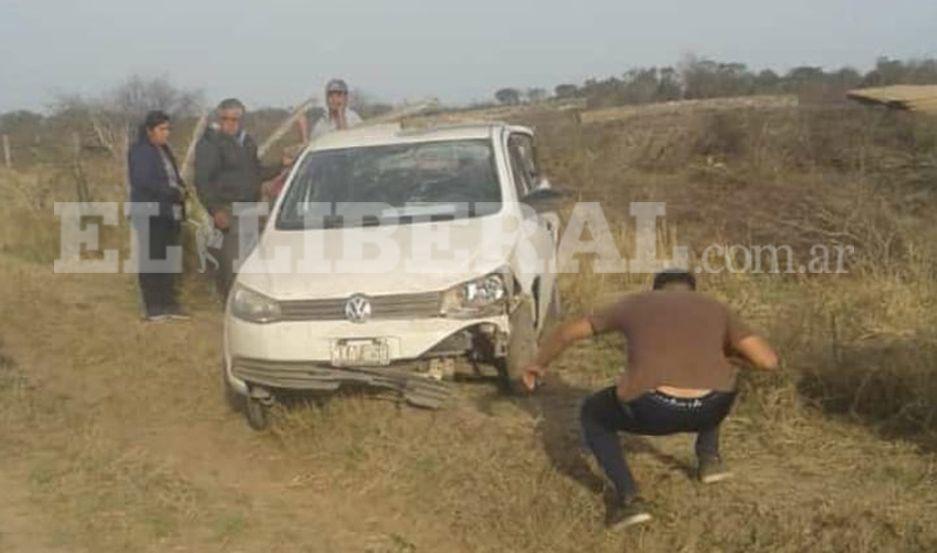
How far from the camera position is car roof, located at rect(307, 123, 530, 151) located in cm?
759

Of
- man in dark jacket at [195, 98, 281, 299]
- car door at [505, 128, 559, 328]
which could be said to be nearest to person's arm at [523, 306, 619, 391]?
car door at [505, 128, 559, 328]

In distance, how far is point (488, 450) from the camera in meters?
5.79

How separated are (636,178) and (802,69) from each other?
28.8m

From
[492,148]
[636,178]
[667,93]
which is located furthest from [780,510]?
[667,93]

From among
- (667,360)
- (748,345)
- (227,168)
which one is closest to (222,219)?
(227,168)

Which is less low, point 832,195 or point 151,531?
point 832,195

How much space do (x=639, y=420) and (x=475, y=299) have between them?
163 centimetres

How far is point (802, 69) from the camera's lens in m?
44.5

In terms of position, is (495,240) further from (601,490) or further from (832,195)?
(832,195)

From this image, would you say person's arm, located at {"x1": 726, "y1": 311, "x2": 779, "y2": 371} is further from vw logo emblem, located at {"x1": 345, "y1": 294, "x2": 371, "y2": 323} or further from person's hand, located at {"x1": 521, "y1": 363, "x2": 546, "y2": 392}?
vw logo emblem, located at {"x1": 345, "y1": 294, "x2": 371, "y2": 323}

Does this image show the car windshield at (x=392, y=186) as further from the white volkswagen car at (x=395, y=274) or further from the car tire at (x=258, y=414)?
the car tire at (x=258, y=414)

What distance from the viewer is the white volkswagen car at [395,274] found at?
19.9ft

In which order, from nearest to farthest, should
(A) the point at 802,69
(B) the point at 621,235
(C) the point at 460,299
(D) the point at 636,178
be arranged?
(C) the point at 460,299
(B) the point at 621,235
(D) the point at 636,178
(A) the point at 802,69

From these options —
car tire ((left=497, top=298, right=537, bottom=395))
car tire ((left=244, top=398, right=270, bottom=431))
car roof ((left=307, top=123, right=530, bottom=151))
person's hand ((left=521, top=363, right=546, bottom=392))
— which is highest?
car roof ((left=307, top=123, right=530, bottom=151))
